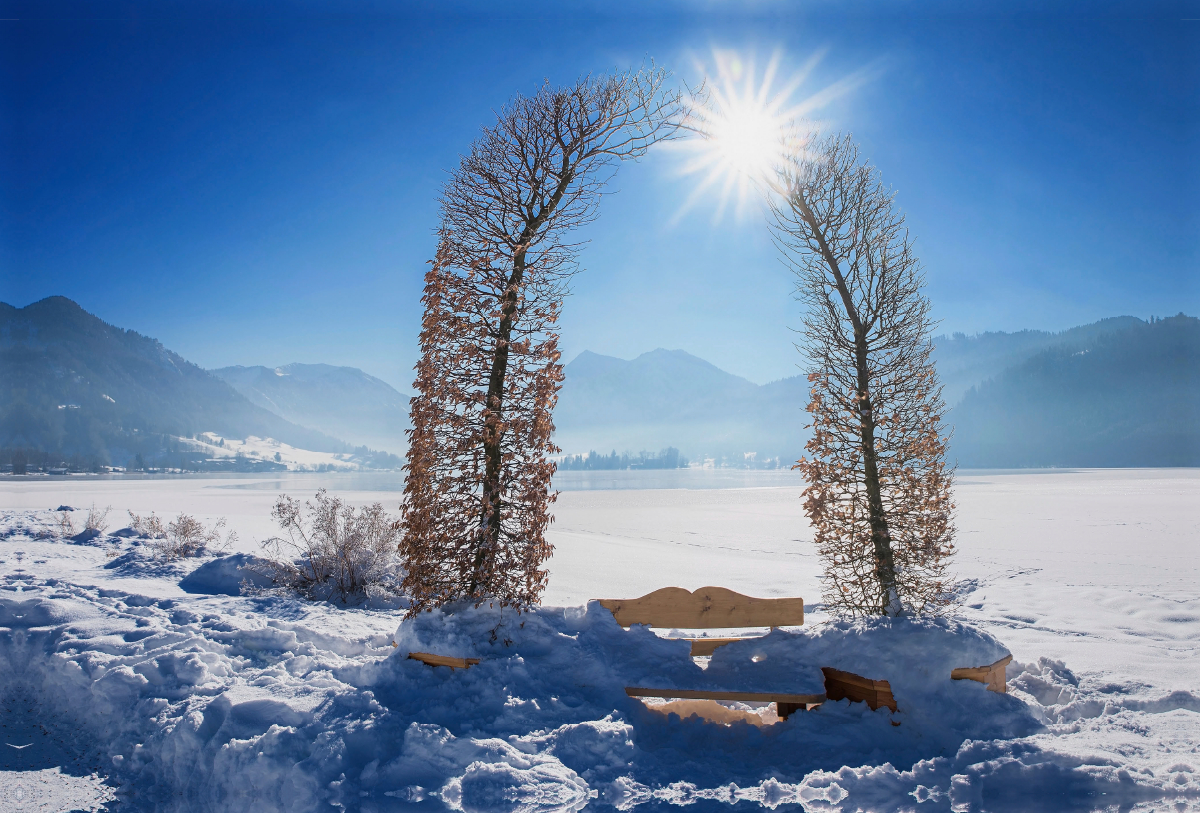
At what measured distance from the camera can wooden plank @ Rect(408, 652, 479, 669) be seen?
14.9ft

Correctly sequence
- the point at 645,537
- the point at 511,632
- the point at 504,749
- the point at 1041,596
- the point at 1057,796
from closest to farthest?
the point at 1057,796, the point at 504,749, the point at 511,632, the point at 1041,596, the point at 645,537

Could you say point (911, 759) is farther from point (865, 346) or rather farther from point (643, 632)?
point (865, 346)

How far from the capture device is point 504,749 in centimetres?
361

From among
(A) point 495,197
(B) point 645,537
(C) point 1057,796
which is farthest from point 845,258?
(B) point 645,537

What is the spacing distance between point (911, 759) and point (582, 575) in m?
10.2

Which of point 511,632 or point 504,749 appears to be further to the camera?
point 511,632

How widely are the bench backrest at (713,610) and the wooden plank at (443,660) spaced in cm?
137

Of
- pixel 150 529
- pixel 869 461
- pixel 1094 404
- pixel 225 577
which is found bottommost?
pixel 225 577

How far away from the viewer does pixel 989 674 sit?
4.21 metres

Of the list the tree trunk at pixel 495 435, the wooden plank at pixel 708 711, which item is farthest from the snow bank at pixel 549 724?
the tree trunk at pixel 495 435

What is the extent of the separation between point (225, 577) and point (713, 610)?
855cm

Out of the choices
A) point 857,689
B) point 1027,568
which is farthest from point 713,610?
point 1027,568

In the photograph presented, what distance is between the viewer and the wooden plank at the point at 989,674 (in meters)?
4.19

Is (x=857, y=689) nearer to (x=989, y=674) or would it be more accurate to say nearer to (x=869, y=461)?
(x=989, y=674)
